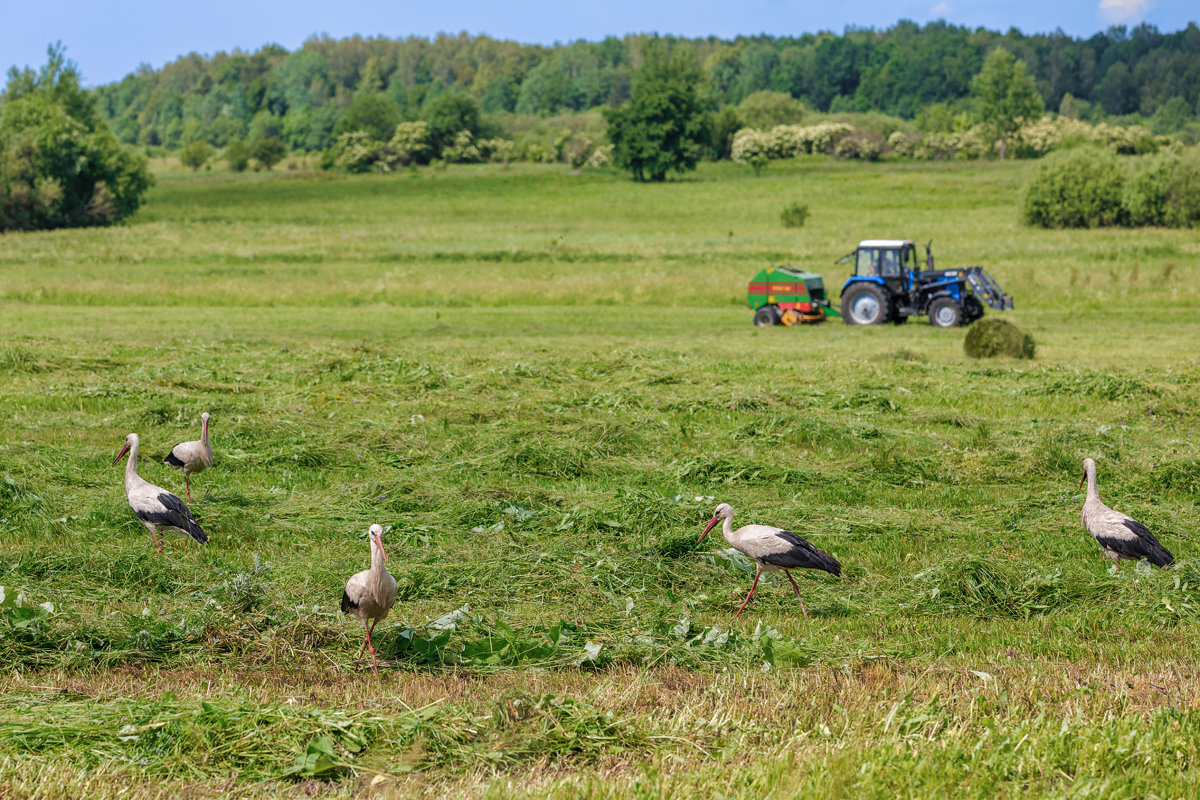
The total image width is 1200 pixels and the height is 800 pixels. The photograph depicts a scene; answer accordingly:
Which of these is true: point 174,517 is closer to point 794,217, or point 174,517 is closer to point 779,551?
point 779,551

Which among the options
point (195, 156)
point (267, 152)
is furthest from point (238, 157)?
point (195, 156)

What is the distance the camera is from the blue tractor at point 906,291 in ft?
103

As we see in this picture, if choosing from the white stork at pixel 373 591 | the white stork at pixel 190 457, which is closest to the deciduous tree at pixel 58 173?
the white stork at pixel 190 457

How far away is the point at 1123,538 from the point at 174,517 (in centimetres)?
839

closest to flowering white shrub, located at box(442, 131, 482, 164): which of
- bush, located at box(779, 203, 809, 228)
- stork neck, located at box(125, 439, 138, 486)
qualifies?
bush, located at box(779, 203, 809, 228)

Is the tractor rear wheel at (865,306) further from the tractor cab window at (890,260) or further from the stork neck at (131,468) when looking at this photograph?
the stork neck at (131,468)

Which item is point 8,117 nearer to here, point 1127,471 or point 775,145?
point 775,145

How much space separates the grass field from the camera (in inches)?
210

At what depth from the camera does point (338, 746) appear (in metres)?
5.36

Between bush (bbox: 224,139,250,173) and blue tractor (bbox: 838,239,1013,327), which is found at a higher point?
bush (bbox: 224,139,250,173)

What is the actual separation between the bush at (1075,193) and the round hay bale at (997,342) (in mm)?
49680

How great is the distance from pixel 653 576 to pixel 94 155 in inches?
3228

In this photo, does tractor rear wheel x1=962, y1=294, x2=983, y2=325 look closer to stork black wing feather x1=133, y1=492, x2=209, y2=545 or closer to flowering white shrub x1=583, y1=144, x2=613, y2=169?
stork black wing feather x1=133, y1=492, x2=209, y2=545

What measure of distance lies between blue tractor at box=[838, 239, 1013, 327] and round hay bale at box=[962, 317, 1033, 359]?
24.5 ft
